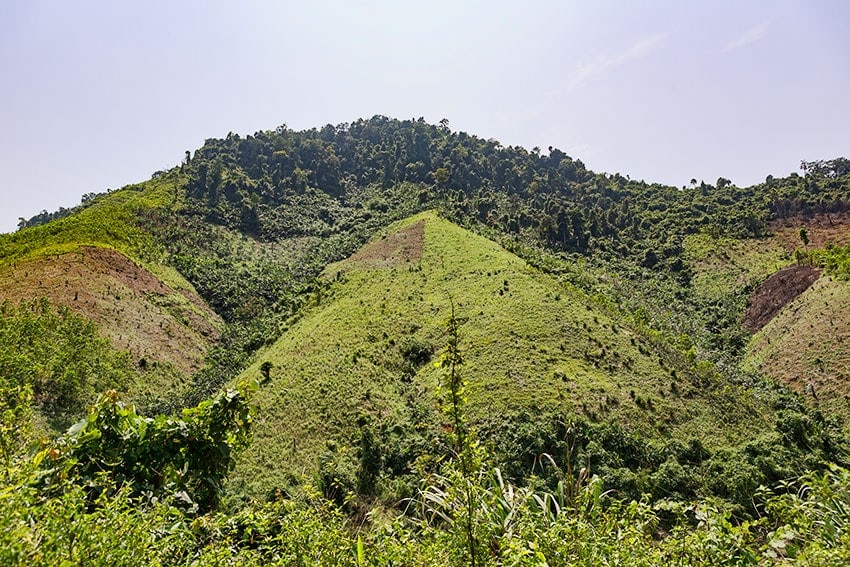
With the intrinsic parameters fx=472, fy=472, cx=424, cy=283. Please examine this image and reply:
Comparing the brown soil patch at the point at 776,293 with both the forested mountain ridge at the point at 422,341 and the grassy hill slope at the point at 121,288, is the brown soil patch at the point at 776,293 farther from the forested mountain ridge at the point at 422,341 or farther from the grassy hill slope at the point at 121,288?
the grassy hill slope at the point at 121,288

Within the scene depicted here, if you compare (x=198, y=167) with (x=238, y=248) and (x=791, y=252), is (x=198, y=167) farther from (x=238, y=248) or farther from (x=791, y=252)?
(x=791, y=252)

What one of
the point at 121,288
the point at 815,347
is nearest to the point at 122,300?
the point at 121,288

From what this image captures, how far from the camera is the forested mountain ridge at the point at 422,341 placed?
51.5 feet

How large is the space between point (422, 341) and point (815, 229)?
58.2m

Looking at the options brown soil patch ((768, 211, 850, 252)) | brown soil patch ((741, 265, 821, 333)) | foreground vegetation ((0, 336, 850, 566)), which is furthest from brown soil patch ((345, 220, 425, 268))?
brown soil patch ((768, 211, 850, 252))

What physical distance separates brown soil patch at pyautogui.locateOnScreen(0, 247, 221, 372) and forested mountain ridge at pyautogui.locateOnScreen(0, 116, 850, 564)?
0.63 feet

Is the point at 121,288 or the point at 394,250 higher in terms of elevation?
the point at 121,288

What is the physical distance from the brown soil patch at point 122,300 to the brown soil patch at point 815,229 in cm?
6382

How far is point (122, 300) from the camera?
32.4 meters

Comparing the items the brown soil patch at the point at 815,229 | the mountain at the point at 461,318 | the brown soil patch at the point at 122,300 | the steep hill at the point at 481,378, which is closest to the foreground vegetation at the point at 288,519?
the mountain at the point at 461,318

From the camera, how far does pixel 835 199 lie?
61281mm

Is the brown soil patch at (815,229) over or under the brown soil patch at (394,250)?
under

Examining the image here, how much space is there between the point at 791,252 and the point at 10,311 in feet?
232

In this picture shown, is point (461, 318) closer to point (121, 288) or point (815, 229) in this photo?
point (121, 288)
